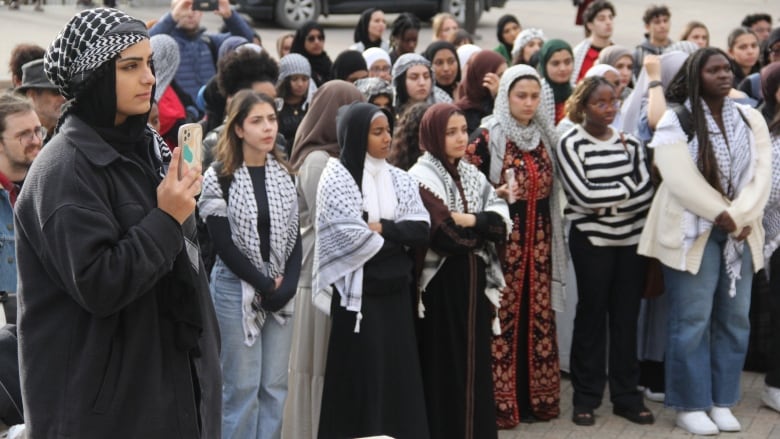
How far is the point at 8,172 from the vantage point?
4941mm

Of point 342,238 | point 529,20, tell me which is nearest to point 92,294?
point 342,238

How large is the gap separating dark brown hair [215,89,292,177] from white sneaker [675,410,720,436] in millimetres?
2764

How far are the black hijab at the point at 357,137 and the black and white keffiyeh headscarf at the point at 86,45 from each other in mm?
2665

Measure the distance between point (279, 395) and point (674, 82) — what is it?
→ 115 inches

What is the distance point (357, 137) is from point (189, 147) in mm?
2655

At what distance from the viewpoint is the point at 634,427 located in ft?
22.9

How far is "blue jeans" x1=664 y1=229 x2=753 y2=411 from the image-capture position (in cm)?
680

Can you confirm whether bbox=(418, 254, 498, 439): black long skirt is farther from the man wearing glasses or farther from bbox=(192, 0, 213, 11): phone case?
bbox=(192, 0, 213, 11): phone case

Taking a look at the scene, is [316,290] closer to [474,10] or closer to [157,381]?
[157,381]

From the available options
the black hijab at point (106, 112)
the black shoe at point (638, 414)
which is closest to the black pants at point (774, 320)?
the black shoe at point (638, 414)

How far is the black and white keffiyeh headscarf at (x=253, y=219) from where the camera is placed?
18.5 feet

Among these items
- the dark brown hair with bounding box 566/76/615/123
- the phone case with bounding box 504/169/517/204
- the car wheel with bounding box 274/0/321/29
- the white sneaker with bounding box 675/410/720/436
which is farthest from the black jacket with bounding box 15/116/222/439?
the car wheel with bounding box 274/0/321/29

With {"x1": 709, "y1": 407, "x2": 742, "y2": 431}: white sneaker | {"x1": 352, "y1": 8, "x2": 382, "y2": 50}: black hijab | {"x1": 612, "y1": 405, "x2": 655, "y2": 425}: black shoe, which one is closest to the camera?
{"x1": 709, "y1": 407, "x2": 742, "y2": 431}: white sneaker

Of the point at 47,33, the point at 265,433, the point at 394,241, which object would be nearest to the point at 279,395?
the point at 265,433
